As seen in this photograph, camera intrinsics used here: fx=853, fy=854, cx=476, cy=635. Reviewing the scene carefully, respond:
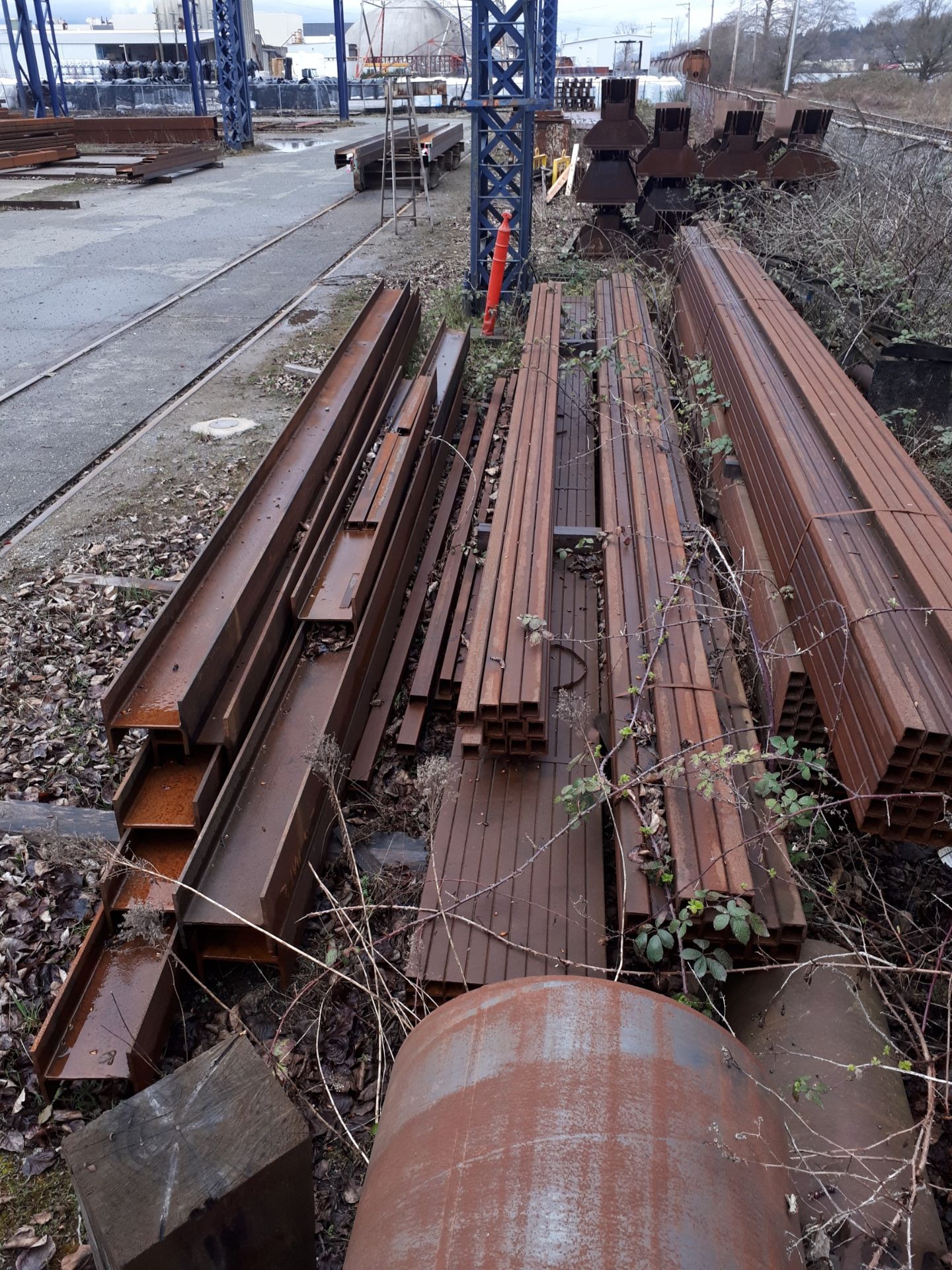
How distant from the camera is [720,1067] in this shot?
2.09 metres

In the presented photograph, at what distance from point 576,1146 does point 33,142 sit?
1148 inches

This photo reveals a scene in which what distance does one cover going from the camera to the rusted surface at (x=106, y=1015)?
3117 millimetres

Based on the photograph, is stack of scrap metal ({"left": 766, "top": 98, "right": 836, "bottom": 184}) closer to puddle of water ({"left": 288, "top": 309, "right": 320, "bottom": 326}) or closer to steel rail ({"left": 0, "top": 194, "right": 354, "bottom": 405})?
puddle of water ({"left": 288, "top": 309, "right": 320, "bottom": 326})

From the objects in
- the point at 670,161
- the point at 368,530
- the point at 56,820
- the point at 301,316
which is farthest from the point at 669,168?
the point at 56,820

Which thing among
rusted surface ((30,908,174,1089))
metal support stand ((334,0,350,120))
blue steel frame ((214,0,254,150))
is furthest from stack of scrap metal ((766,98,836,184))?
metal support stand ((334,0,350,120))

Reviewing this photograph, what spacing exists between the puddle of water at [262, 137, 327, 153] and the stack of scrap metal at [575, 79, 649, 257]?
733 inches

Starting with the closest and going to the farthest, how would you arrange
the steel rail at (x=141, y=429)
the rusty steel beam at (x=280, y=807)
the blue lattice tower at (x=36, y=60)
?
the rusty steel beam at (x=280, y=807) → the steel rail at (x=141, y=429) → the blue lattice tower at (x=36, y=60)

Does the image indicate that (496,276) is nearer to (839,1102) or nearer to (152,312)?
(152,312)

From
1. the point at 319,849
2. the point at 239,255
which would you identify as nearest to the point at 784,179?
the point at 239,255

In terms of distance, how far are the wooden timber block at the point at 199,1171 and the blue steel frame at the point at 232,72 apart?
3043cm

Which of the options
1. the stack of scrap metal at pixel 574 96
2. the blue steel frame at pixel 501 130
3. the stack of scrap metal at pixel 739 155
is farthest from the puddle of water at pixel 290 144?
the blue steel frame at pixel 501 130

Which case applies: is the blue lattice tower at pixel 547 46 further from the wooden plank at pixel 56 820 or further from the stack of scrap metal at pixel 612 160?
the wooden plank at pixel 56 820

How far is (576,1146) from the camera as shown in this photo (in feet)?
5.90

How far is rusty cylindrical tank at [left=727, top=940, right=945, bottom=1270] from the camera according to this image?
2.38 meters
